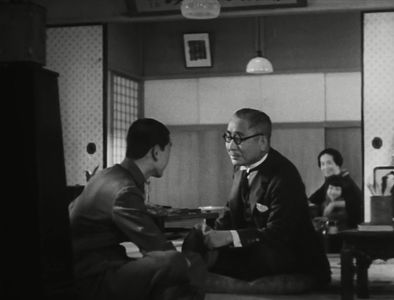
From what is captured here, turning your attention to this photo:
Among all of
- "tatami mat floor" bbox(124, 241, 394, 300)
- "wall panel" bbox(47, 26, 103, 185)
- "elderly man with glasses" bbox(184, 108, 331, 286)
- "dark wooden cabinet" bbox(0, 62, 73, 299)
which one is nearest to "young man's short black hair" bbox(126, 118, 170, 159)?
"dark wooden cabinet" bbox(0, 62, 73, 299)

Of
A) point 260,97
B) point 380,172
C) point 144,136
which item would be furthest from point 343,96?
point 144,136

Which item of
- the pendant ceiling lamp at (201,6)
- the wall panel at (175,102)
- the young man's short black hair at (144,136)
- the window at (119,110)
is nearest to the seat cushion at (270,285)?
the young man's short black hair at (144,136)

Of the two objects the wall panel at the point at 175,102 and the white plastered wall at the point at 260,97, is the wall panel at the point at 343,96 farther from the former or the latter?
the wall panel at the point at 175,102

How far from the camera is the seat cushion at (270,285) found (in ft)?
14.1

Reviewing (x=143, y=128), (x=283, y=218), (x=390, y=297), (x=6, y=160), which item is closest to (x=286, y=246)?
(x=283, y=218)

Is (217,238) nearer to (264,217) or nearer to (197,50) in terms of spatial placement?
(264,217)

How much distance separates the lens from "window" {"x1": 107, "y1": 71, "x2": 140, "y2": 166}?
8.79 metres

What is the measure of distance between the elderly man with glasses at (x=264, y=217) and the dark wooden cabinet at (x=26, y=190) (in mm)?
1340

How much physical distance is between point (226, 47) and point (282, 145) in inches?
55.8

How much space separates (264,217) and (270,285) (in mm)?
376

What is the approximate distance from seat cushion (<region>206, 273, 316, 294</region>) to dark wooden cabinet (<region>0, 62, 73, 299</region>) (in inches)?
62.4

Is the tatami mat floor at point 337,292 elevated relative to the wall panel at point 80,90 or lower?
lower

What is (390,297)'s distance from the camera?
441cm

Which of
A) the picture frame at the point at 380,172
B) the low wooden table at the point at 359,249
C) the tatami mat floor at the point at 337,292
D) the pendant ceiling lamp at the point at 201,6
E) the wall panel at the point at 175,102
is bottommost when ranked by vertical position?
the tatami mat floor at the point at 337,292
